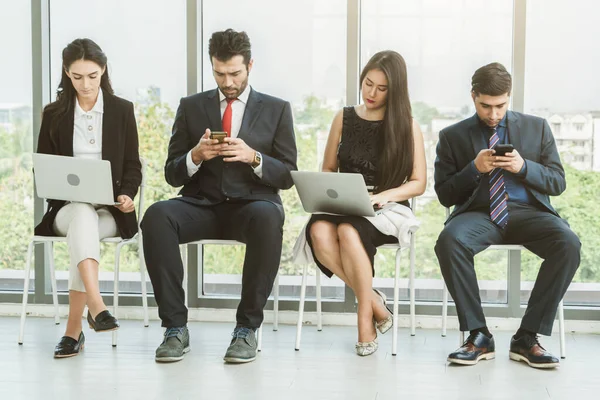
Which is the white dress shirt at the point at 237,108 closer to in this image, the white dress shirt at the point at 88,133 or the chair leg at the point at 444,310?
the white dress shirt at the point at 88,133

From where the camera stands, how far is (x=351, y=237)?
12.2 ft

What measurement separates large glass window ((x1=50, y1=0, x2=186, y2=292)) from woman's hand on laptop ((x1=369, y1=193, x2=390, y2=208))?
4.38 ft

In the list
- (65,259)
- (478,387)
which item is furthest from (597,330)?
(65,259)

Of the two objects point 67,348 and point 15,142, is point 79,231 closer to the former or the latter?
point 67,348

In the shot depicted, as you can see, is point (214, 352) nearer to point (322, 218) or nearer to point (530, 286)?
point (322, 218)

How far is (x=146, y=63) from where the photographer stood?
4613 millimetres

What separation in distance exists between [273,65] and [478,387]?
6.96ft

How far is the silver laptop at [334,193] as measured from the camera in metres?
3.58

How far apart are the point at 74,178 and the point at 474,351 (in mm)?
1889

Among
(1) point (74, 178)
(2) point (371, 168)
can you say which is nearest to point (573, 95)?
(2) point (371, 168)

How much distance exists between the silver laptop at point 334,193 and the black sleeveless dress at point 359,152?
0.25 feet

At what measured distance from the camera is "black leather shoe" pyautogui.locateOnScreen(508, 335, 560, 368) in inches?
137

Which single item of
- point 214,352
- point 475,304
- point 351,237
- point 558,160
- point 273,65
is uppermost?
point 273,65

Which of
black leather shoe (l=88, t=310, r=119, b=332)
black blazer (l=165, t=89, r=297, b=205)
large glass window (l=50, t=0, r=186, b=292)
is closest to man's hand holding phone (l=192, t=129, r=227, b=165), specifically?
black blazer (l=165, t=89, r=297, b=205)
